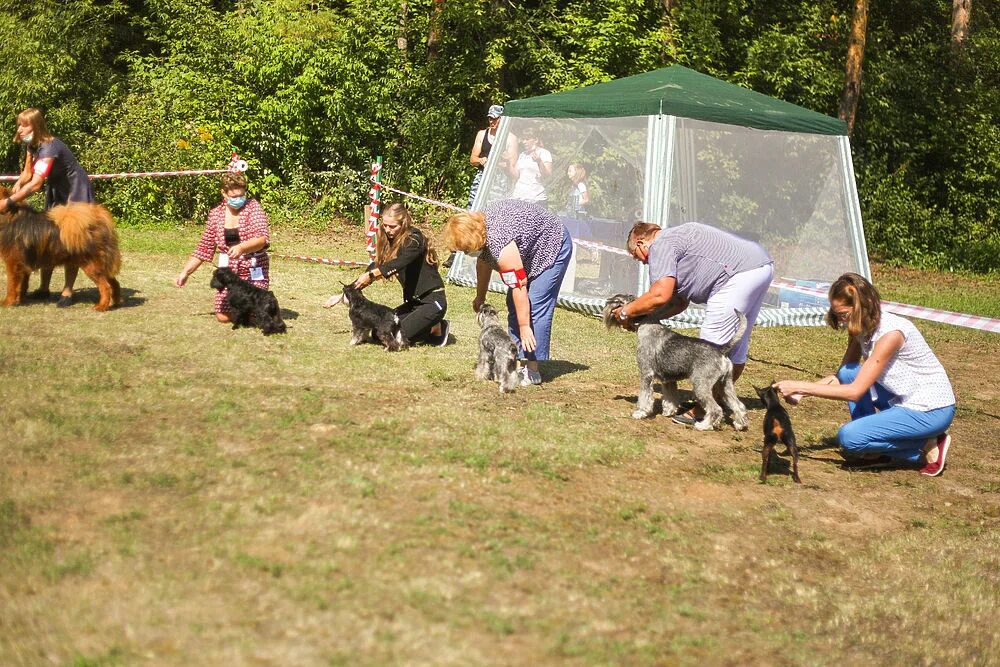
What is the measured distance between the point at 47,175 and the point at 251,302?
7.71 feet

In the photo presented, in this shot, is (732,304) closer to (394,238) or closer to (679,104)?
(394,238)

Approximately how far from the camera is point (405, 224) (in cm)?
876

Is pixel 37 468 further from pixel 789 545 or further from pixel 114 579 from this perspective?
pixel 789 545

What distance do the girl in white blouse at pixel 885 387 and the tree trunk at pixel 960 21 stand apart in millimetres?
16775

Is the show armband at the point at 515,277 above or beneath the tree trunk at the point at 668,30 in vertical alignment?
beneath

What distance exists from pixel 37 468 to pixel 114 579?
1421 millimetres

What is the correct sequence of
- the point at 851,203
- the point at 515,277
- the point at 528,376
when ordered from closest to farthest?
the point at 515,277 < the point at 528,376 < the point at 851,203

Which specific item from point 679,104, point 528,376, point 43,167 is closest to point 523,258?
point 528,376

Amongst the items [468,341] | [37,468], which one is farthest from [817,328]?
[37,468]

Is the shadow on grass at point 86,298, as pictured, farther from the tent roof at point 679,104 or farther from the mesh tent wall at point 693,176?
the tent roof at point 679,104

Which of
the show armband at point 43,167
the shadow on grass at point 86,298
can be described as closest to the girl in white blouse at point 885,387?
the shadow on grass at point 86,298

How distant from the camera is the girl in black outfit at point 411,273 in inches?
341

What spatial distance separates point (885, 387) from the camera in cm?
632

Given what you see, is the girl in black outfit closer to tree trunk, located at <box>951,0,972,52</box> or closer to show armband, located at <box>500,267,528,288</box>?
show armband, located at <box>500,267,528,288</box>
